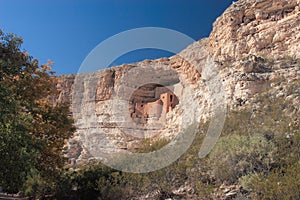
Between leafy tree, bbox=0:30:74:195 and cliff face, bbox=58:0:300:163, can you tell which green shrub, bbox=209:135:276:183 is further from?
leafy tree, bbox=0:30:74:195

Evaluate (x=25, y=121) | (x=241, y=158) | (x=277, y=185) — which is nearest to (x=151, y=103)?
(x=241, y=158)

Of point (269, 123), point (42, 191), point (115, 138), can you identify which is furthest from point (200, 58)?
point (42, 191)

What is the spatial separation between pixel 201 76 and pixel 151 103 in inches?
249

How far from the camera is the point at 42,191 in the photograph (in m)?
11.9

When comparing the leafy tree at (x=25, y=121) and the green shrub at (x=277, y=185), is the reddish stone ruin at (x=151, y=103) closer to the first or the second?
the leafy tree at (x=25, y=121)

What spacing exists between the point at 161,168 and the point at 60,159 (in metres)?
3.56

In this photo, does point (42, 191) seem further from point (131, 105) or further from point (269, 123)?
point (131, 105)

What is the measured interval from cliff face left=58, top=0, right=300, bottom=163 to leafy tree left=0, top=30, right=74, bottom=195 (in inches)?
202

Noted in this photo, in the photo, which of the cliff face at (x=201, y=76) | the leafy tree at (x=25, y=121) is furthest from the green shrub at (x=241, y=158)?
the leafy tree at (x=25, y=121)

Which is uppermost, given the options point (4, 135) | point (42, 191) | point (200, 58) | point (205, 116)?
point (200, 58)

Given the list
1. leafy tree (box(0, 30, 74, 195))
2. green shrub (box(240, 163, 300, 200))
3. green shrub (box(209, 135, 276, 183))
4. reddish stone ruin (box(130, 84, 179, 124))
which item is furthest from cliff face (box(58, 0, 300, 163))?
green shrub (box(240, 163, 300, 200))

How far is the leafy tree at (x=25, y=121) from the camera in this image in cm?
566

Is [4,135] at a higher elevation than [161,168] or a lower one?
higher

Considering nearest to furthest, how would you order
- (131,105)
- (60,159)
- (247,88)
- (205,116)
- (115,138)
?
1. (60,159)
2. (247,88)
3. (205,116)
4. (115,138)
5. (131,105)
